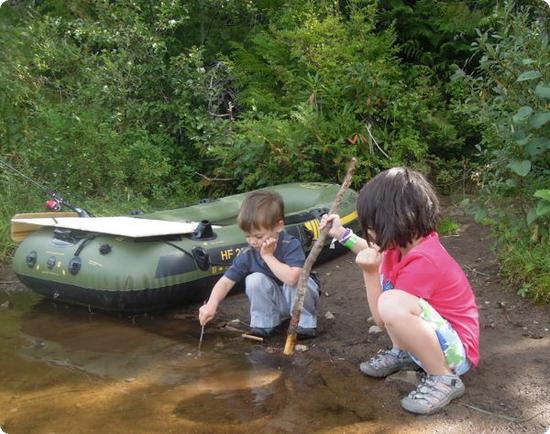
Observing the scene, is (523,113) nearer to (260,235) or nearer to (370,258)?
(370,258)

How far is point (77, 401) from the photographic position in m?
3.05

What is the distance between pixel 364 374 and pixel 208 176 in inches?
176

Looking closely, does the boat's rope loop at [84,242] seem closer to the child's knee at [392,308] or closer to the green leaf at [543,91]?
the child's knee at [392,308]

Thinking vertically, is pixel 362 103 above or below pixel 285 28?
below

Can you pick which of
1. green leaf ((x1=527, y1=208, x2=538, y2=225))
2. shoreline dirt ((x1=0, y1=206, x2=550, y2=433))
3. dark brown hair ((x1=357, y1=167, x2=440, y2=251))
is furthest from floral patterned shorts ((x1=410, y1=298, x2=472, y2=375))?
green leaf ((x1=527, y1=208, x2=538, y2=225))

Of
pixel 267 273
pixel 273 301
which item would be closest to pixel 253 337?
pixel 273 301

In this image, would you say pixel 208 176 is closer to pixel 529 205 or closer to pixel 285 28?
pixel 285 28

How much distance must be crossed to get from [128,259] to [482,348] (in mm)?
2163

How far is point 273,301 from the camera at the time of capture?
3.80m

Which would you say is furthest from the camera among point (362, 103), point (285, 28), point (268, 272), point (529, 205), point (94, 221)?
point (285, 28)

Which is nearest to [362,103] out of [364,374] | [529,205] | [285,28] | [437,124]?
[437,124]

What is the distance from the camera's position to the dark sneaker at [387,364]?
10.4 feet

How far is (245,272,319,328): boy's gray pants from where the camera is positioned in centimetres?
371

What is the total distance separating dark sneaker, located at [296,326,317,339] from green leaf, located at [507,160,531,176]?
5.01ft
